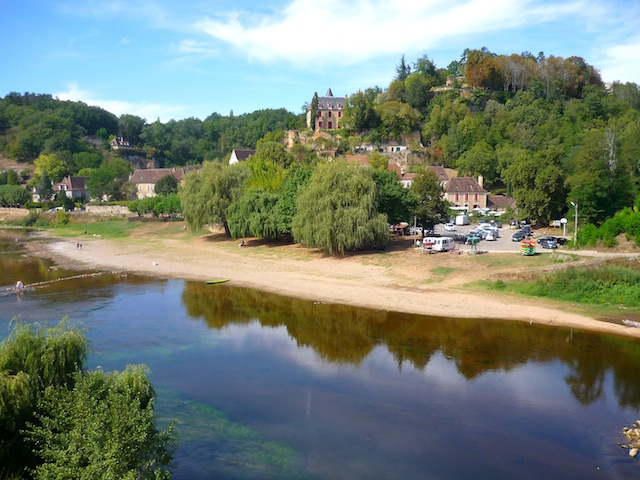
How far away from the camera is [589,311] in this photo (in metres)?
30.6

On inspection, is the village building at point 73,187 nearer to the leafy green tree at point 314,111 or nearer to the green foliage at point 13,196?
the green foliage at point 13,196

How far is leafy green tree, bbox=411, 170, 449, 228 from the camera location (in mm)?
51125

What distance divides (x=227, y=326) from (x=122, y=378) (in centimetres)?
1675

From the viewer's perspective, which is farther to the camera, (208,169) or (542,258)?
(208,169)

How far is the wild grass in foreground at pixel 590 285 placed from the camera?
1259 inches

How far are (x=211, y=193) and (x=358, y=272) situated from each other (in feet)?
79.7

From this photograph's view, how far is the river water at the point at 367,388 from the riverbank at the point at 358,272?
1648mm

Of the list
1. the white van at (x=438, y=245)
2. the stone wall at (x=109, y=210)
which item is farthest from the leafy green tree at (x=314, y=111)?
the white van at (x=438, y=245)

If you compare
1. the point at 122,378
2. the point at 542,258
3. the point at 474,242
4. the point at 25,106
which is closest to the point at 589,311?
the point at 542,258

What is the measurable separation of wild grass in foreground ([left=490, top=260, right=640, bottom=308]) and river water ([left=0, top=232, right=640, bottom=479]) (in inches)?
218

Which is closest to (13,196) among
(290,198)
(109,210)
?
(109,210)

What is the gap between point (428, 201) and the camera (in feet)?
169

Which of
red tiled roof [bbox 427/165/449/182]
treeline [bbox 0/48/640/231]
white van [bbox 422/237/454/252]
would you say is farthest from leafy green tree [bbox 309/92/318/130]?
white van [bbox 422/237/454/252]

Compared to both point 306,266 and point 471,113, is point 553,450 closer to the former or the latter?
point 306,266
